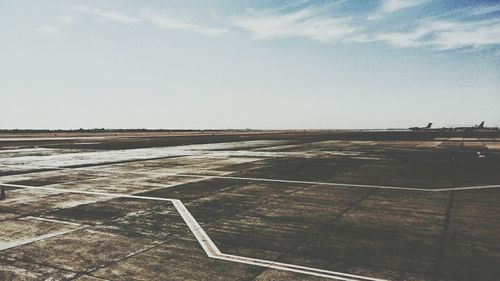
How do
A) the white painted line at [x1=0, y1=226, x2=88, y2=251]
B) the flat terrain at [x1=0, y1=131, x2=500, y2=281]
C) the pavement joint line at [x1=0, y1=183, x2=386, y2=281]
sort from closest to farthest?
the pavement joint line at [x1=0, y1=183, x2=386, y2=281] → the flat terrain at [x1=0, y1=131, x2=500, y2=281] → the white painted line at [x1=0, y1=226, x2=88, y2=251]

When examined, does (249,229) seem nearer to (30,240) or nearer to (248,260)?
(248,260)

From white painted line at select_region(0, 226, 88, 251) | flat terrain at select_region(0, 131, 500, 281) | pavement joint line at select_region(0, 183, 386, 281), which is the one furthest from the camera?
white painted line at select_region(0, 226, 88, 251)

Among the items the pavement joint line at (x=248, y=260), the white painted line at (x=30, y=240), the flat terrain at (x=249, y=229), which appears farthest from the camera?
the white painted line at (x=30, y=240)

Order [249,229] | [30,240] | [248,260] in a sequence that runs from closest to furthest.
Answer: [248,260] → [30,240] → [249,229]

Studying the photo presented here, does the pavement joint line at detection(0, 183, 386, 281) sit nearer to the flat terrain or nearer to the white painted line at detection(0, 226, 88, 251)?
the flat terrain

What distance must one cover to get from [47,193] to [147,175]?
6439 mm

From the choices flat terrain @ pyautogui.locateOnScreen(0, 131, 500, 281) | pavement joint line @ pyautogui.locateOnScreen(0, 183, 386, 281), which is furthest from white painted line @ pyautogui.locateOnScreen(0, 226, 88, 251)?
pavement joint line @ pyautogui.locateOnScreen(0, 183, 386, 281)

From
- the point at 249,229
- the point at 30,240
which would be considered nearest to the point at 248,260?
the point at 249,229

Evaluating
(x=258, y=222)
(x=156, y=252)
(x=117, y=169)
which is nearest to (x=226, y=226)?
(x=258, y=222)

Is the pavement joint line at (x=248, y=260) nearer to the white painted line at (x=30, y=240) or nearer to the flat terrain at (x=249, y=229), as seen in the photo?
the flat terrain at (x=249, y=229)

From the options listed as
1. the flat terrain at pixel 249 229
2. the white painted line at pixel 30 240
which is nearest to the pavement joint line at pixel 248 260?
the flat terrain at pixel 249 229

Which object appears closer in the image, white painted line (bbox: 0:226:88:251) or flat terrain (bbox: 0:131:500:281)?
flat terrain (bbox: 0:131:500:281)

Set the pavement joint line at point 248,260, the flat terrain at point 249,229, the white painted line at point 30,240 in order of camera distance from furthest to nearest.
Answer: the white painted line at point 30,240
the flat terrain at point 249,229
the pavement joint line at point 248,260

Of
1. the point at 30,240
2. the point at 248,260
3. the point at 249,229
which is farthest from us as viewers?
the point at 249,229
